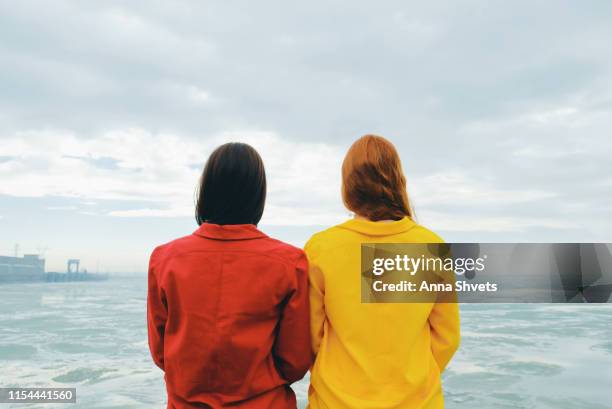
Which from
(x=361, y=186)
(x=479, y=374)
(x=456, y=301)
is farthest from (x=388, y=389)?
(x=479, y=374)

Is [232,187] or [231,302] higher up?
[232,187]

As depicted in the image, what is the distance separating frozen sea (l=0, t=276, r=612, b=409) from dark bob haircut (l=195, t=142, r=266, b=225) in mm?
5875

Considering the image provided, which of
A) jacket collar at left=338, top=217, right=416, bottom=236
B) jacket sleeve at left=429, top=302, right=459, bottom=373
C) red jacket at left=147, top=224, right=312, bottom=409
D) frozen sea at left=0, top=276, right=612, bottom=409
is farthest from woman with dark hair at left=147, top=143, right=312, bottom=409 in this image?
frozen sea at left=0, top=276, right=612, bottom=409

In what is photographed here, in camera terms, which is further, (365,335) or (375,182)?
(375,182)

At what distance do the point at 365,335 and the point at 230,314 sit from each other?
49 cm

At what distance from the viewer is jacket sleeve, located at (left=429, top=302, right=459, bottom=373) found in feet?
5.75

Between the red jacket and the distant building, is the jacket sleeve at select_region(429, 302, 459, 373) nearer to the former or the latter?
the red jacket

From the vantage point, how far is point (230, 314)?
1.54 m

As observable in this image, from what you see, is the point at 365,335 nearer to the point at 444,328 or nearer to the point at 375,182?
the point at 444,328

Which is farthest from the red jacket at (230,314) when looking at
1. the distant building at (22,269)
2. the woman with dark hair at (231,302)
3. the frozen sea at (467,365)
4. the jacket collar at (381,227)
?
the distant building at (22,269)

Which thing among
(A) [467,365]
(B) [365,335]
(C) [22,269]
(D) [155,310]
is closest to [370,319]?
(B) [365,335]

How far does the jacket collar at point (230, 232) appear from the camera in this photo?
163 cm

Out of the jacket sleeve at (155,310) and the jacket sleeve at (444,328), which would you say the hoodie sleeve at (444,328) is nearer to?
the jacket sleeve at (444,328)

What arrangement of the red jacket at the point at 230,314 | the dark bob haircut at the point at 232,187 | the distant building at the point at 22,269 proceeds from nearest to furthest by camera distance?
the red jacket at the point at 230,314, the dark bob haircut at the point at 232,187, the distant building at the point at 22,269
